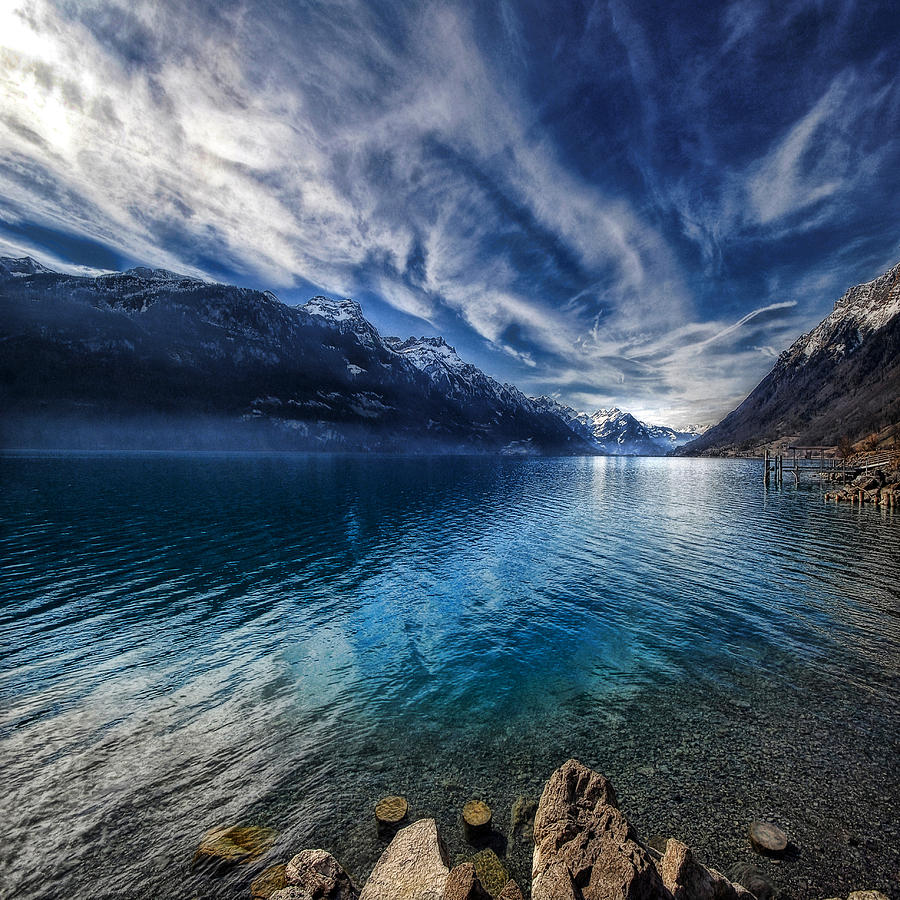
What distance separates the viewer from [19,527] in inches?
1558

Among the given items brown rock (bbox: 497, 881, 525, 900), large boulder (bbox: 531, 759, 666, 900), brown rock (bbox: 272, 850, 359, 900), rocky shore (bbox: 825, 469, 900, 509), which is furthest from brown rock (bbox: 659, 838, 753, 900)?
rocky shore (bbox: 825, 469, 900, 509)

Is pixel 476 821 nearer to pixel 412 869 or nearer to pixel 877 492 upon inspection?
pixel 412 869

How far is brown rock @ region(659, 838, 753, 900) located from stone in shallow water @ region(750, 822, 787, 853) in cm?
259

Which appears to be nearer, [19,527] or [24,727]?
[24,727]

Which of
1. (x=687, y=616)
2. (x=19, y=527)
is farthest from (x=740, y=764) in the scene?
(x=19, y=527)

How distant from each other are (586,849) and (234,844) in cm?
765

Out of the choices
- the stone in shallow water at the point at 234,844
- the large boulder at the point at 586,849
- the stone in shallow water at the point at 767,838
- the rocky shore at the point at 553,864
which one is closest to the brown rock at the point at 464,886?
the rocky shore at the point at 553,864

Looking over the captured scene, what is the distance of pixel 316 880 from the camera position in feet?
22.7

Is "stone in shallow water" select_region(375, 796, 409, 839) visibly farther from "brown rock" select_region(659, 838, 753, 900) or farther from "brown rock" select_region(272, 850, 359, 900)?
"brown rock" select_region(659, 838, 753, 900)

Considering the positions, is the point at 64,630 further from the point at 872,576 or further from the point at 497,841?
the point at 872,576

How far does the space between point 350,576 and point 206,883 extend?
2123 centimetres

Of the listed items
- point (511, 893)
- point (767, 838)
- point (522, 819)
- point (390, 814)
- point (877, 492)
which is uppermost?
point (877, 492)

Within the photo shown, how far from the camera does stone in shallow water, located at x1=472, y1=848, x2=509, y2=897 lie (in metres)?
7.54

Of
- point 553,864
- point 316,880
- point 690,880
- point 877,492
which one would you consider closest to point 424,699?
point 316,880
